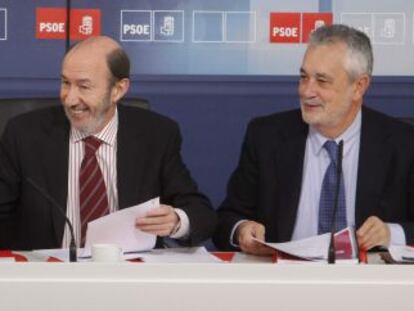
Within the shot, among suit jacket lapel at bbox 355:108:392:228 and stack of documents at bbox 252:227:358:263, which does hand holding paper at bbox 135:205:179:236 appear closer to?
stack of documents at bbox 252:227:358:263

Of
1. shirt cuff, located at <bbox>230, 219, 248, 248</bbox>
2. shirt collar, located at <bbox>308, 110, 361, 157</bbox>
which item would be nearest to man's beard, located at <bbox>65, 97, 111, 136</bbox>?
shirt cuff, located at <bbox>230, 219, 248, 248</bbox>

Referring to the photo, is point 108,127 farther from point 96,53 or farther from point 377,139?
point 377,139

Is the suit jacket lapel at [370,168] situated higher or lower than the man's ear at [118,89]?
lower

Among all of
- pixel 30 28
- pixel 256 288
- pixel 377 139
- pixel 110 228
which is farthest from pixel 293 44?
pixel 256 288

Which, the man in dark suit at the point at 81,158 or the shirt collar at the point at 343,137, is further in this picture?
the shirt collar at the point at 343,137

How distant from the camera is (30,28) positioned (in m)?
4.22

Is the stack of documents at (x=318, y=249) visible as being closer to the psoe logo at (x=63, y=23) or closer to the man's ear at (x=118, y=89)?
the man's ear at (x=118, y=89)

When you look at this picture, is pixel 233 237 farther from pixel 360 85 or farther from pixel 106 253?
pixel 106 253

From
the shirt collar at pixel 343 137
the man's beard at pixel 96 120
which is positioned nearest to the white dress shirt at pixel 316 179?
the shirt collar at pixel 343 137

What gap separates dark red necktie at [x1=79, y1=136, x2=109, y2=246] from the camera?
8.25ft

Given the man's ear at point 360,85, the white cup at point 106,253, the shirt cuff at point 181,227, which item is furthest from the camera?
the man's ear at point 360,85

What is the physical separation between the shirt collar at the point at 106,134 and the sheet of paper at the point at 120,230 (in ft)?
1.57

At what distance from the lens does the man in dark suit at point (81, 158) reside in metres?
2.56

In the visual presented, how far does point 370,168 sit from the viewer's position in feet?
8.77
